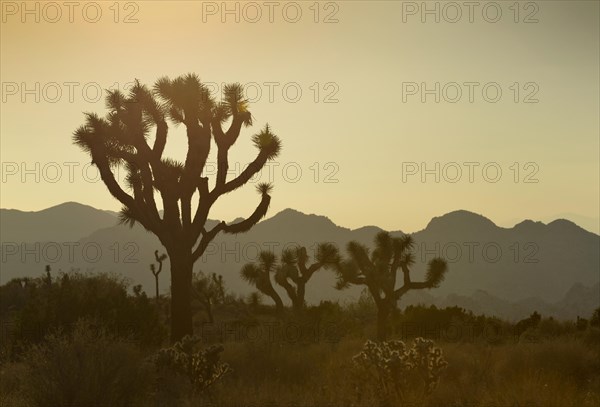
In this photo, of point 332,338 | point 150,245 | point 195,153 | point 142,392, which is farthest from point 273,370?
point 150,245

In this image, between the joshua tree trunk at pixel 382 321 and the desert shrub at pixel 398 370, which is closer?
the desert shrub at pixel 398 370

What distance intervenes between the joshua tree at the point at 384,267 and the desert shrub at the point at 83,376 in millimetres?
18481

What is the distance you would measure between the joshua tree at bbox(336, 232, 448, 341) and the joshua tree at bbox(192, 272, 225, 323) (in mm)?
13000

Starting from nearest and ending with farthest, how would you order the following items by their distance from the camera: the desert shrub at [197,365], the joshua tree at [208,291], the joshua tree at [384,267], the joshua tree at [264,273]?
1. the desert shrub at [197,365]
2. the joshua tree at [384,267]
3. the joshua tree at [264,273]
4. the joshua tree at [208,291]

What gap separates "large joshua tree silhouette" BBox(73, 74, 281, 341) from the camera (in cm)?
1931

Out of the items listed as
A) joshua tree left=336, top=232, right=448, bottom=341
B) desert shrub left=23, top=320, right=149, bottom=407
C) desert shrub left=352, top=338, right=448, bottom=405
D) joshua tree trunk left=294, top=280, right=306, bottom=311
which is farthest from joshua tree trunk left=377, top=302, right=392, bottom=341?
desert shrub left=23, top=320, right=149, bottom=407

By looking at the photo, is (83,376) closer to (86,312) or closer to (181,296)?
(86,312)

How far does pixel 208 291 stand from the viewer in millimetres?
44906

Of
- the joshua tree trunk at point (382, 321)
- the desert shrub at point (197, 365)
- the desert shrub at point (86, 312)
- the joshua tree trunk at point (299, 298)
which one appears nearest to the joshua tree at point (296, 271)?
the joshua tree trunk at point (299, 298)

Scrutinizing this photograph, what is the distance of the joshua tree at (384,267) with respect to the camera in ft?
96.3

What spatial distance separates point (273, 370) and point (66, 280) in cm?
695

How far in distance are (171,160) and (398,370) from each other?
1103 cm

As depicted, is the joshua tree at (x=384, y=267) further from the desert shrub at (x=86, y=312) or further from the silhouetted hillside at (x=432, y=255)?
the silhouetted hillside at (x=432, y=255)

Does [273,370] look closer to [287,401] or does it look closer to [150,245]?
[287,401]
